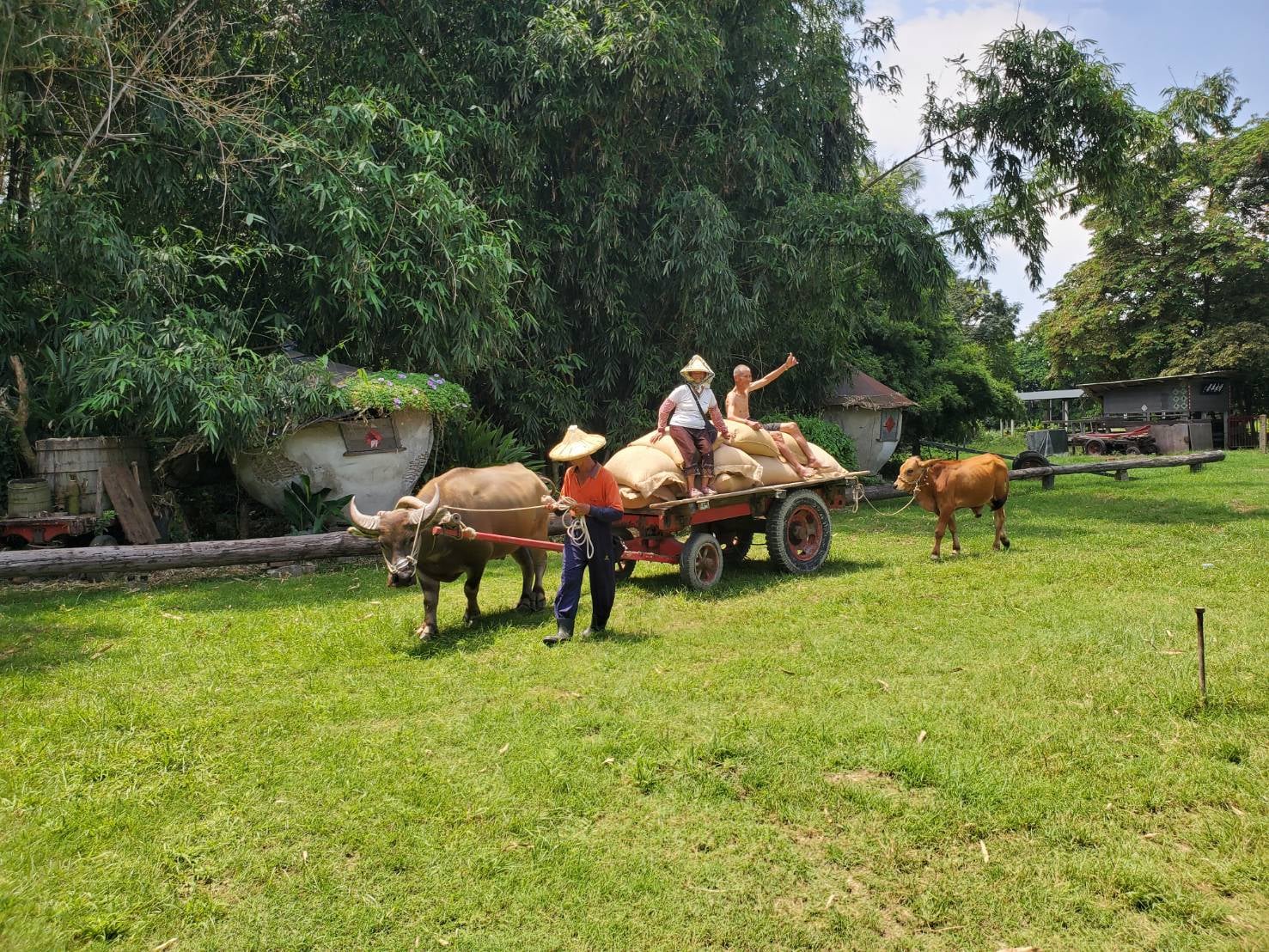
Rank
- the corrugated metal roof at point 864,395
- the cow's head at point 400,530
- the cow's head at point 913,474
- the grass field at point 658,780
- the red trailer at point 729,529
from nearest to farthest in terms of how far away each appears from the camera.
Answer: the grass field at point 658,780
the cow's head at point 400,530
the red trailer at point 729,529
the cow's head at point 913,474
the corrugated metal roof at point 864,395

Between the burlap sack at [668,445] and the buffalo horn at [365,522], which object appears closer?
the buffalo horn at [365,522]

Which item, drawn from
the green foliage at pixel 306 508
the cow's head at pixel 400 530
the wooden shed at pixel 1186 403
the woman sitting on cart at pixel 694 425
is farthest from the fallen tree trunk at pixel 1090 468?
the wooden shed at pixel 1186 403

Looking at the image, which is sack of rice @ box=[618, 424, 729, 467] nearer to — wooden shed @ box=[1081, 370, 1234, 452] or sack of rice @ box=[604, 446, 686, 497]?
sack of rice @ box=[604, 446, 686, 497]

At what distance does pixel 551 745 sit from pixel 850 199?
12980 mm

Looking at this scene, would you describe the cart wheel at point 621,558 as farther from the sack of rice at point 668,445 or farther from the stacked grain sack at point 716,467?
the sack of rice at point 668,445

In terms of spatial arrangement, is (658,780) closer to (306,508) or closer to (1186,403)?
(306,508)

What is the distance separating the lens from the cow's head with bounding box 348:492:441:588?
6.09 m

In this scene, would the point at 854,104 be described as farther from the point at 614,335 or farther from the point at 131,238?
the point at 131,238

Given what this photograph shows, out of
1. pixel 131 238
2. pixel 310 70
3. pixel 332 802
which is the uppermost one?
pixel 310 70

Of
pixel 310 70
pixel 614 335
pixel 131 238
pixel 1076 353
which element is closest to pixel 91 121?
pixel 131 238

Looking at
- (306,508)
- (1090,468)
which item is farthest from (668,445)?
(1090,468)

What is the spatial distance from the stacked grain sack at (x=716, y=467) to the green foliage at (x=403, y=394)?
3759mm

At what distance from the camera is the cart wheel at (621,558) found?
7.80 meters

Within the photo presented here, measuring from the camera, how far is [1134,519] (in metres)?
11.9
